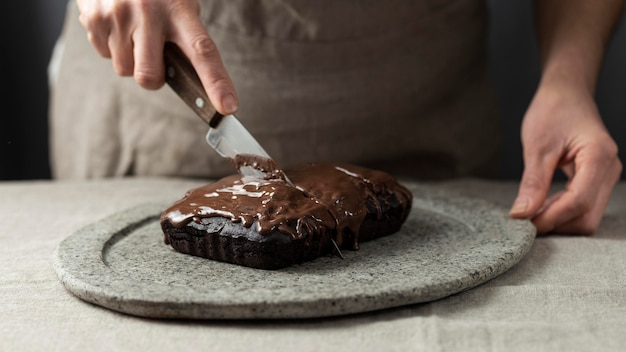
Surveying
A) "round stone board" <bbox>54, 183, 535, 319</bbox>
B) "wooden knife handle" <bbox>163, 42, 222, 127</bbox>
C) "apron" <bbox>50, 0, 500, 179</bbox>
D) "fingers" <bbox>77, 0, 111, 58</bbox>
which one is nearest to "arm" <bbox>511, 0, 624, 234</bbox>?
"round stone board" <bbox>54, 183, 535, 319</bbox>

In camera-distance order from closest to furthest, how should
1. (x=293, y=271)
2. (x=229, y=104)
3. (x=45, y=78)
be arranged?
1. (x=293, y=271)
2. (x=229, y=104)
3. (x=45, y=78)

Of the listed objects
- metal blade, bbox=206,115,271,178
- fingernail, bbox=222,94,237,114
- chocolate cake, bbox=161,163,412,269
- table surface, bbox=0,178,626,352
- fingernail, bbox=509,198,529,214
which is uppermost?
fingernail, bbox=222,94,237,114

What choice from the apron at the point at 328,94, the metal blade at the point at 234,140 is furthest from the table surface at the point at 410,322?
the apron at the point at 328,94

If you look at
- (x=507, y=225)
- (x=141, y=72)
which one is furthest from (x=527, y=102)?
(x=141, y=72)

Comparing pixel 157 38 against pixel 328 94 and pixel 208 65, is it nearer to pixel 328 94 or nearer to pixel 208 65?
pixel 208 65

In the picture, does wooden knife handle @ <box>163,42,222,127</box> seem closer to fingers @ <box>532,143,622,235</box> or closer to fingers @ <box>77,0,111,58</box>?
fingers @ <box>77,0,111,58</box>

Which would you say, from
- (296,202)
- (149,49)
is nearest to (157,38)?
(149,49)

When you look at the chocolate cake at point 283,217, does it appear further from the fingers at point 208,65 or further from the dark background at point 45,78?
the dark background at point 45,78
